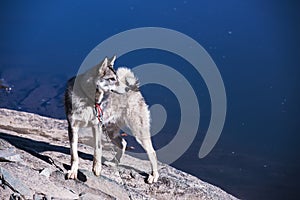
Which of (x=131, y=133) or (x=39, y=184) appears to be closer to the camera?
(x=39, y=184)

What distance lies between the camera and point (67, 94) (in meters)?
3.90

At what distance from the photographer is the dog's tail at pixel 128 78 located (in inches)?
170

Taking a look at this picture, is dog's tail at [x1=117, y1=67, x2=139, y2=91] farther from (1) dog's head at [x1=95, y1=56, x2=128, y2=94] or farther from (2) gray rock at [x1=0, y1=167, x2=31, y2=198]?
(2) gray rock at [x1=0, y1=167, x2=31, y2=198]

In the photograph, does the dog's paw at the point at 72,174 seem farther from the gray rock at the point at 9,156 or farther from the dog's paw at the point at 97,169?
the gray rock at the point at 9,156

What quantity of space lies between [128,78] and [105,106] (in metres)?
0.46

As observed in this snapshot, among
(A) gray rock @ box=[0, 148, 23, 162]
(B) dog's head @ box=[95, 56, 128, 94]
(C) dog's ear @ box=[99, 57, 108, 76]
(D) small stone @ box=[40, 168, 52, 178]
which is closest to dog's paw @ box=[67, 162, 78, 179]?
(D) small stone @ box=[40, 168, 52, 178]

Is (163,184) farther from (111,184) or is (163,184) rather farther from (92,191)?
(92,191)

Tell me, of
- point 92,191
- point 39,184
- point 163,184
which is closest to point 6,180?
point 39,184

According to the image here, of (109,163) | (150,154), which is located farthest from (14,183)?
(150,154)

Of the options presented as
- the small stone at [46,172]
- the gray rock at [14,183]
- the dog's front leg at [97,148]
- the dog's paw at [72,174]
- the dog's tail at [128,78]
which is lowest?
the gray rock at [14,183]

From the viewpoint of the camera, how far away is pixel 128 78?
4383mm

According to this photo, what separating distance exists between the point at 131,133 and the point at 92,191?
Answer: 111cm

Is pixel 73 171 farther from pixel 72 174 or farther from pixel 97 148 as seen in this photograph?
pixel 97 148

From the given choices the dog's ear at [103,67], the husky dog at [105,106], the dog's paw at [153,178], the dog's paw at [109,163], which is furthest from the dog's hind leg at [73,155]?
the dog's paw at [153,178]
